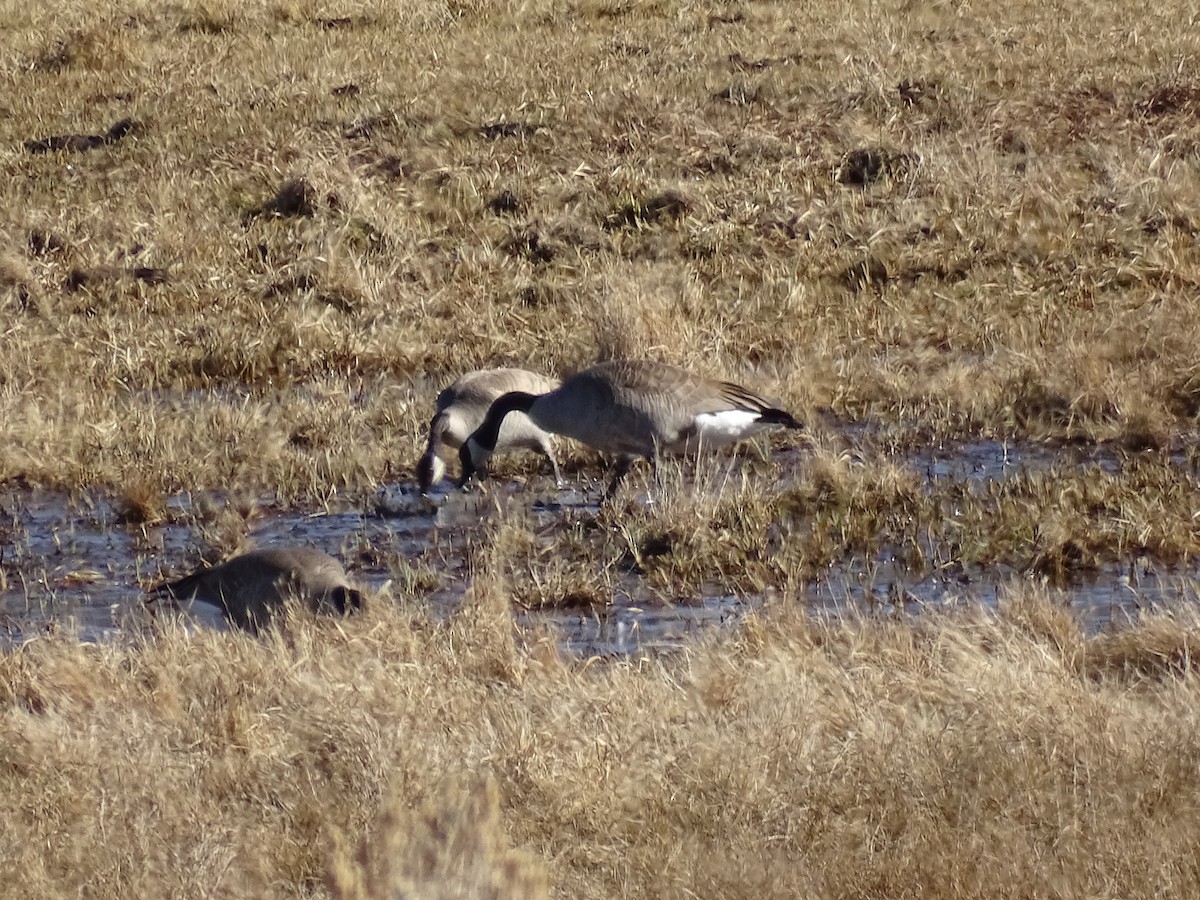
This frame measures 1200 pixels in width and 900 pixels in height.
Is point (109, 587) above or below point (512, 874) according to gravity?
Answer: below

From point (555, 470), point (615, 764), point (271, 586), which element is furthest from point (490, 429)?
point (615, 764)

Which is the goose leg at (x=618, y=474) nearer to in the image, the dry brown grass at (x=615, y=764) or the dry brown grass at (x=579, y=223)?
the dry brown grass at (x=579, y=223)

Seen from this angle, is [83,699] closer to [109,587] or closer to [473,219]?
Answer: [109,587]

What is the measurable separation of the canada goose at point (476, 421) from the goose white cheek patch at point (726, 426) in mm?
1077

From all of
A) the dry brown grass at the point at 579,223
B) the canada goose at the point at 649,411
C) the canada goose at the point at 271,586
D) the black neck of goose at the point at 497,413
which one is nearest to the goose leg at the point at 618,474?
the canada goose at the point at 649,411

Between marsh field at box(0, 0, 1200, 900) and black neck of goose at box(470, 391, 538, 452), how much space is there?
38 centimetres

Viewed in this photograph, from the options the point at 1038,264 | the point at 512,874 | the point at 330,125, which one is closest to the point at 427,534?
the point at 512,874

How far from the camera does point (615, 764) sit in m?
4.97

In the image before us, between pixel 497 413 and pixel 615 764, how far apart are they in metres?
4.36

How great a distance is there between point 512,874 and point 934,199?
11.0m

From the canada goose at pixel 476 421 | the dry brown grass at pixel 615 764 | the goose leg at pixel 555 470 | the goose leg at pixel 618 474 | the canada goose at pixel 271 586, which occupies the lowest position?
the goose leg at pixel 555 470

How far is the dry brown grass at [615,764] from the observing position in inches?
167

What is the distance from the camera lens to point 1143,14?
61.6 ft

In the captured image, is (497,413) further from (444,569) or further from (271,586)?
(271,586)
